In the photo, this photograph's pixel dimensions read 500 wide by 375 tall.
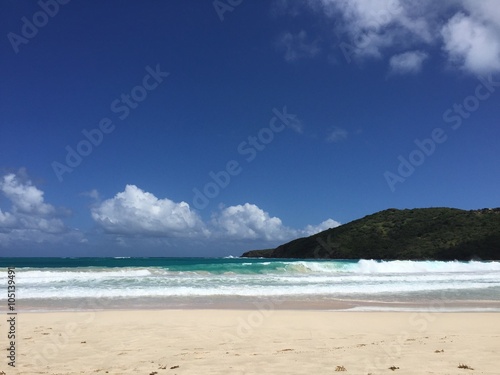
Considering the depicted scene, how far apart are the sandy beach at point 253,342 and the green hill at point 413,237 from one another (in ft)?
274

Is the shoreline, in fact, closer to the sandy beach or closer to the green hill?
the sandy beach

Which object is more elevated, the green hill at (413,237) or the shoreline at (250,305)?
the green hill at (413,237)

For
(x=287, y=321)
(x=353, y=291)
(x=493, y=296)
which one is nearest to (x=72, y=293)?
(x=287, y=321)

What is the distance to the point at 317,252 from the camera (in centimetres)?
12100

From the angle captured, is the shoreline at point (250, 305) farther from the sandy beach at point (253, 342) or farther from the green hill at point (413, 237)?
the green hill at point (413, 237)

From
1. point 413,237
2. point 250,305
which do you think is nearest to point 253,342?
point 250,305

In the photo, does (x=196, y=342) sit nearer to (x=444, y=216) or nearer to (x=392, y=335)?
(x=392, y=335)

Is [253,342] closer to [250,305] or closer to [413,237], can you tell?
[250,305]

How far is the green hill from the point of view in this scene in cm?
8719

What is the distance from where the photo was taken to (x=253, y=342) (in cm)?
938

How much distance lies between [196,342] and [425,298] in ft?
45.0

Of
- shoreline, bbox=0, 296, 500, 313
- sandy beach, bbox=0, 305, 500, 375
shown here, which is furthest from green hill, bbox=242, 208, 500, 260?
sandy beach, bbox=0, 305, 500, 375

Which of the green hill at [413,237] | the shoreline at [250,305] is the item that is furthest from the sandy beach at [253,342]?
the green hill at [413,237]

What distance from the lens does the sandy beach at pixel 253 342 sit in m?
7.15
